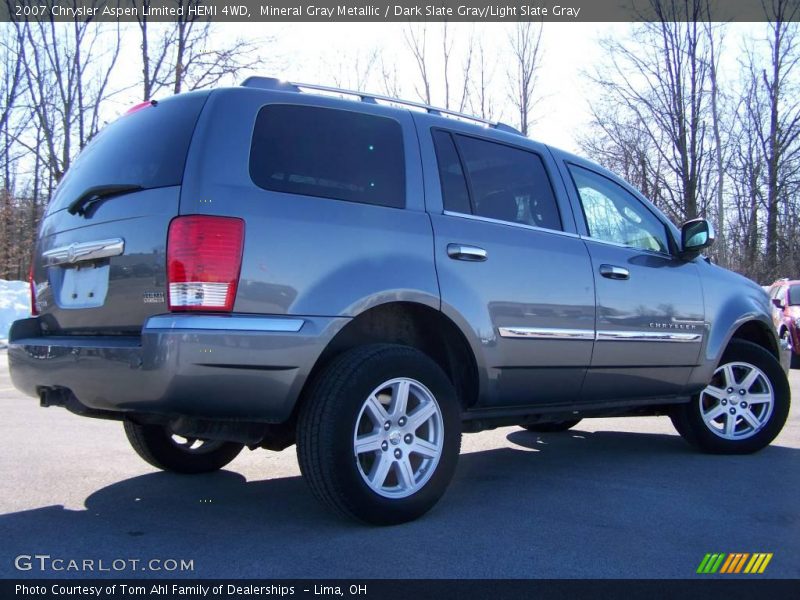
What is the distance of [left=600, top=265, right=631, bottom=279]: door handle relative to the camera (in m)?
4.52

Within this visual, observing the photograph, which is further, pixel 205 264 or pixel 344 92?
pixel 344 92

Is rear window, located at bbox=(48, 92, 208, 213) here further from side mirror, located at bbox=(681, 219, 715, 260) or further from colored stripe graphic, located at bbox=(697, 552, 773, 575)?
side mirror, located at bbox=(681, 219, 715, 260)

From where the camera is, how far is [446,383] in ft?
11.8

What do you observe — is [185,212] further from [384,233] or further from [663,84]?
[663,84]

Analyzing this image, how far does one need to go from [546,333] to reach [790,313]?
11350 mm

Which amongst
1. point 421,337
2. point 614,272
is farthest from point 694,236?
point 421,337

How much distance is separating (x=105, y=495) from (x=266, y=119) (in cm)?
212

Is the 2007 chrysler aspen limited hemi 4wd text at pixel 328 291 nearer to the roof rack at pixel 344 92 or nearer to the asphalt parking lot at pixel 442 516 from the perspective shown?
the roof rack at pixel 344 92

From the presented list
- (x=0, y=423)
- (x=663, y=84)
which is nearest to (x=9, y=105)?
(x=0, y=423)

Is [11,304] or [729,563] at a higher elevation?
[11,304]

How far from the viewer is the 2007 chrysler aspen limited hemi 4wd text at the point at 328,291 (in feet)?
10.1

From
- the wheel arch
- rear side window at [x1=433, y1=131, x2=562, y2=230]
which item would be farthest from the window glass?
the wheel arch

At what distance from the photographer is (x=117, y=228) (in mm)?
3350

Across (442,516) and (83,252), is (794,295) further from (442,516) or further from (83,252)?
→ (83,252)
